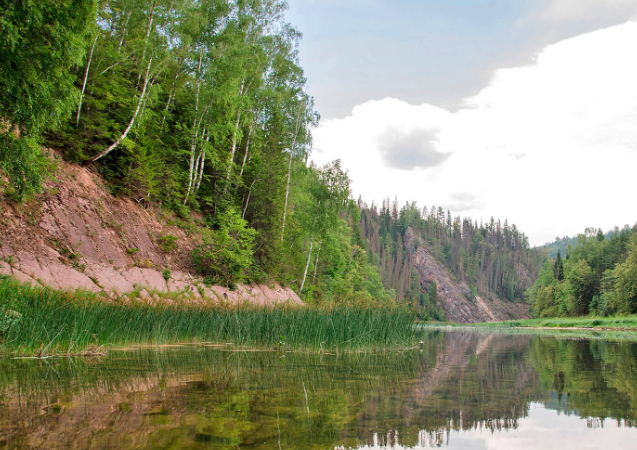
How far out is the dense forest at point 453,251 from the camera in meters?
99.9

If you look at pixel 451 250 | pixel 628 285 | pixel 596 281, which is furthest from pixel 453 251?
pixel 628 285

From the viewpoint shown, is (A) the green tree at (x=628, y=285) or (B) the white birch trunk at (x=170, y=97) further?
(A) the green tree at (x=628, y=285)

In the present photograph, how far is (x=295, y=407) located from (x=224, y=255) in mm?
15695

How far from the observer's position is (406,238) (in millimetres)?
118688

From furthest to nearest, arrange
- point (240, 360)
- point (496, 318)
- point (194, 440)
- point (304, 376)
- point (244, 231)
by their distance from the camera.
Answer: point (496, 318) → point (244, 231) → point (240, 360) → point (304, 376) → point (194, 440)

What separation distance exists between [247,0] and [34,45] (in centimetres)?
1922

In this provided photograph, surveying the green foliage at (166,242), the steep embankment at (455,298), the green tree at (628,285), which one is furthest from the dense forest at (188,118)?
the steep embankment at (455,298)

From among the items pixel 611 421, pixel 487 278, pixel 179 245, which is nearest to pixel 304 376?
pixel 611 421

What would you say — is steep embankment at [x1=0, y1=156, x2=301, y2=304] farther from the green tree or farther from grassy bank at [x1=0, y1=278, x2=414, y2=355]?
the green tree

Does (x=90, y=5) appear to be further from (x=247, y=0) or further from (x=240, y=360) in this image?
(x=247, y=0)

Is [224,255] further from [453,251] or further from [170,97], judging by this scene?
[453,251]

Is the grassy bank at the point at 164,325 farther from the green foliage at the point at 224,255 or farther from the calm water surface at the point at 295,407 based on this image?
the green foliage at the point at 224,255

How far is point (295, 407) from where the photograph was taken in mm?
4133

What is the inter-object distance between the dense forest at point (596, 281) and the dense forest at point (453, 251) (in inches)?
1044
